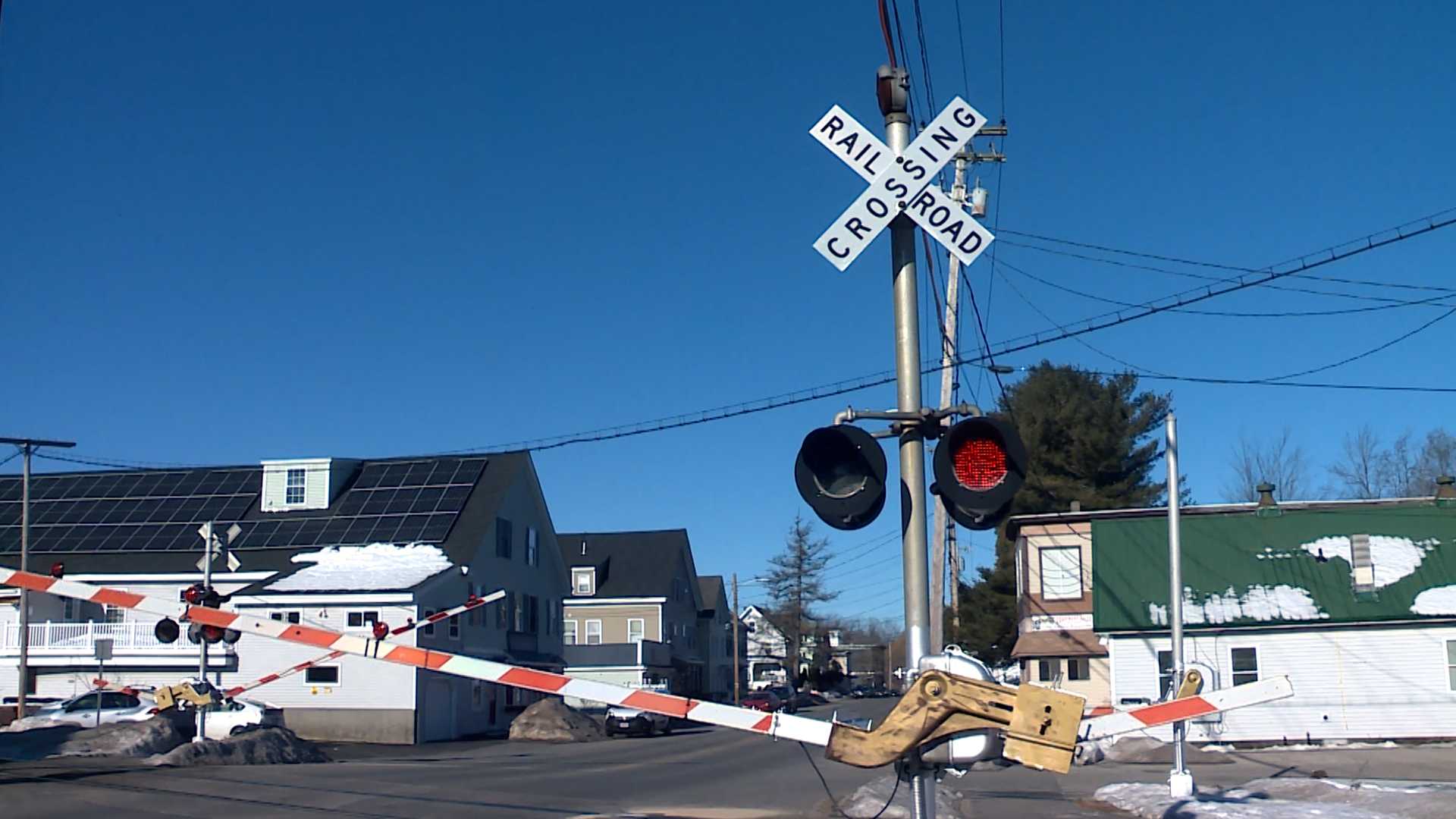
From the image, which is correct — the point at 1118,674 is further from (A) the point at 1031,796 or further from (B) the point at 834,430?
(B) the point at 834,430

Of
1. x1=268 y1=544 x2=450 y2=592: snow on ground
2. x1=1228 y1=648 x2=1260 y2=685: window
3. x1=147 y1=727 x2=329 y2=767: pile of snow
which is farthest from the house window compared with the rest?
x1=147 y1=727 x2=329 y2=767: pile of snow

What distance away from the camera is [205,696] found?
23078 mm

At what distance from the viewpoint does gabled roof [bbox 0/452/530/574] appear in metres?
43.5

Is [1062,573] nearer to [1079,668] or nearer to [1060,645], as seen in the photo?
[1060,645]

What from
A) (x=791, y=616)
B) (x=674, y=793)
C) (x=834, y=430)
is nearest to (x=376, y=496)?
(x=674, y=793)

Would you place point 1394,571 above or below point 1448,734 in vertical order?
above

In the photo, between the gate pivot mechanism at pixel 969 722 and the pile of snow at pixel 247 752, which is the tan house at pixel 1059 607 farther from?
the gate pivot mechanism at pixel 969 722

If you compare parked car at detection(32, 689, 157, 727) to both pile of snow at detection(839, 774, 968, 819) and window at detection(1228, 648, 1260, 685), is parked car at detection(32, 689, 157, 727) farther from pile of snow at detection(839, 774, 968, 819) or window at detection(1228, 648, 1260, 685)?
window at detection(1228, 648, 1260, 685)

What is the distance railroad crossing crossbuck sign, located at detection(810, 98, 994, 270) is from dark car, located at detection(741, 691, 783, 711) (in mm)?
50352

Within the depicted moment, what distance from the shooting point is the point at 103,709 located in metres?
30.9

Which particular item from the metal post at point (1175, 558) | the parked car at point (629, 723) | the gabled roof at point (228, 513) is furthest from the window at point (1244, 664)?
the gabled roof at point (228, 513)

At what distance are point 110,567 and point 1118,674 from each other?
105 ft

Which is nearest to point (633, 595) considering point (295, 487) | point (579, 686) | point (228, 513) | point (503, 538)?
point (503, 538)

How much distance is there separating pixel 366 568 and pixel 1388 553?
28.9m
